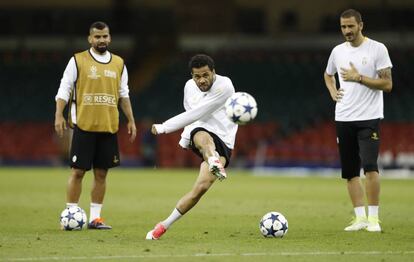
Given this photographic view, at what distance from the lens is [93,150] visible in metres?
12.0

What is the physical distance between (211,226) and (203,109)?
2355mm

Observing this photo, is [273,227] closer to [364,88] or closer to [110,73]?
[364,88]

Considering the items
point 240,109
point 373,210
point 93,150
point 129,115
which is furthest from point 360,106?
point 93,150

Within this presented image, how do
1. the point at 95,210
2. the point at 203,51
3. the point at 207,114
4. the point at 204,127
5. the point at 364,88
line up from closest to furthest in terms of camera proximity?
the point at 207,114
the point at 204,127
the point at 364,88
the point at 95,210
the point at 203,51

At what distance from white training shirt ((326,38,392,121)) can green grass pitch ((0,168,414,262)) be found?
1.43m

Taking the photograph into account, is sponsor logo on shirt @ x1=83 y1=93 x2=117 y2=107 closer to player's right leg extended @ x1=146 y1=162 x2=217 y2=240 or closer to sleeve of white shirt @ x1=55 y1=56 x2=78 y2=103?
sleeve of white shirt @ x1=55 y1=56 x2=78 y2=103

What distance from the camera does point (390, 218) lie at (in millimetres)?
13320

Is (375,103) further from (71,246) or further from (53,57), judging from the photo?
(53,57)

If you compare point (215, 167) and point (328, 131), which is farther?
point (328, 131)

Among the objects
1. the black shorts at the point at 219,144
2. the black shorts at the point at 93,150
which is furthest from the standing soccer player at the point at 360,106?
the black shorts at the point at 93,150

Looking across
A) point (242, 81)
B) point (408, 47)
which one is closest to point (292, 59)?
point (242, 81)

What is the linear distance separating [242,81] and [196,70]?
91.1 feet

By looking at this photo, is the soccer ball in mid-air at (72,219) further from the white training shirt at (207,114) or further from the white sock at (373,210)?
the white sock at (373,210)

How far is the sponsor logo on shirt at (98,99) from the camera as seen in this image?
11906 mm
